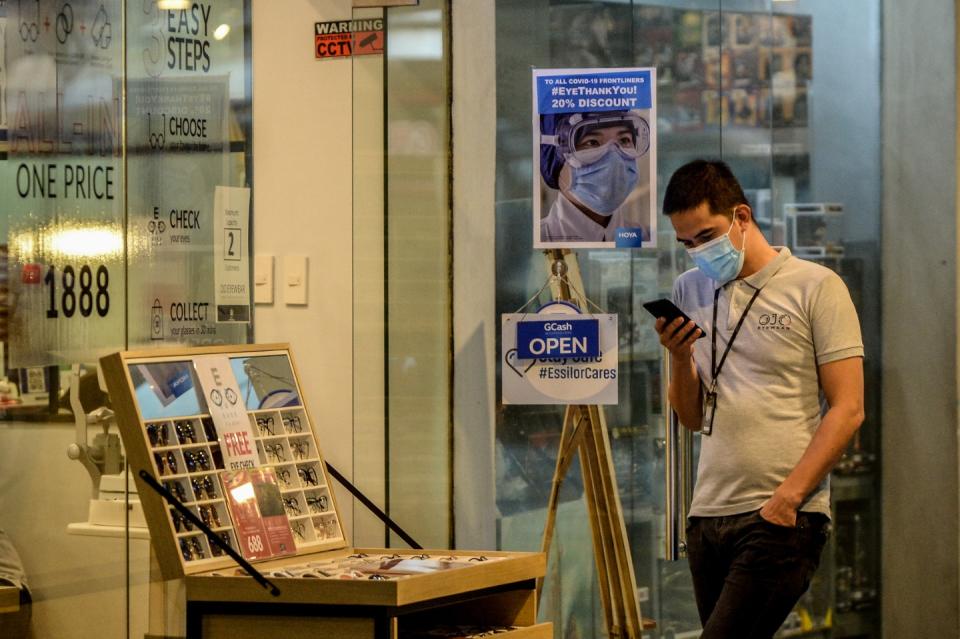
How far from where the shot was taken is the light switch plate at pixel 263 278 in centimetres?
412

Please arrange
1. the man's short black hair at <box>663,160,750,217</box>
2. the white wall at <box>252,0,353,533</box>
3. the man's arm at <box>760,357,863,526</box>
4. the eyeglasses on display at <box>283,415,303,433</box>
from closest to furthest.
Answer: the man's arm at <box>760,357,863,526</box>
the man's short black hair at <box>663,160,750,217</box>
the eyeglasses on display at <box>283,415,303,433</box>
the white wall at <box>252,0,353,533</box>

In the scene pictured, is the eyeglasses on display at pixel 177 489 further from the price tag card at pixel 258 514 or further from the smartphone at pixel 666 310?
the smartphone at pixel 666 310

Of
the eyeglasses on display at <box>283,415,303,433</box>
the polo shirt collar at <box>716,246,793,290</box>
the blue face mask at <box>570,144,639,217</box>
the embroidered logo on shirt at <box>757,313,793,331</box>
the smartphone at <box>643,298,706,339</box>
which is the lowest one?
the eyeglasses on display at <box>283,415,303,433</box>

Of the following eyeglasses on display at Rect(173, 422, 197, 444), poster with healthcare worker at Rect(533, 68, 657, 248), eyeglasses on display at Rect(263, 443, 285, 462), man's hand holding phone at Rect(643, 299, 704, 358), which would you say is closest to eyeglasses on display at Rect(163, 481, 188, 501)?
eyeglasses on display at Rect(173, 422, 197, 444)

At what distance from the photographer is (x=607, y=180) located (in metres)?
3.92

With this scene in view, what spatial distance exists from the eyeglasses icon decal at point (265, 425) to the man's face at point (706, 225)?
1123mm

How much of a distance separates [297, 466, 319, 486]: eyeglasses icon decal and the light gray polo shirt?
3.16ft

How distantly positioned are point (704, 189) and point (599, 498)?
1.41 meters

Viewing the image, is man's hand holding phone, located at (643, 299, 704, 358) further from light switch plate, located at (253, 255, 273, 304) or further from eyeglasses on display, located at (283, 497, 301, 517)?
light switch plate, located at (253, 255, 273, 304)

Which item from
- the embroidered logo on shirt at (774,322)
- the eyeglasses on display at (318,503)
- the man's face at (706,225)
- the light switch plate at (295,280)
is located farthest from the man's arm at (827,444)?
the light switch plate at (295,280)

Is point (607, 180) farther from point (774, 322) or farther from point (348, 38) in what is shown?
point (774, 322)

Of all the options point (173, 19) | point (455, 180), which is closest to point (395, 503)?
point (455, 180)

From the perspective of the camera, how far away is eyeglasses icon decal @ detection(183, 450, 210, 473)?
2929mm

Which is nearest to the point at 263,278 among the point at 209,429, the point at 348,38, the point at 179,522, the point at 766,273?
the point at 348,38
